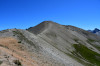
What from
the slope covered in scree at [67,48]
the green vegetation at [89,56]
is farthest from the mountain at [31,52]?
the green vegetation at [89,56]

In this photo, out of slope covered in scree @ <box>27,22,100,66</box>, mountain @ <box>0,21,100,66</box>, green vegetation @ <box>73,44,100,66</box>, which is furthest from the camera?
green vegetation @ <box>73,44,100,66</box>

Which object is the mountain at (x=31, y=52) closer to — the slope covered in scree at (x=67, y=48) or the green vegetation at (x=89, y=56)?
the slope covered in scree at (x=67, y=48)

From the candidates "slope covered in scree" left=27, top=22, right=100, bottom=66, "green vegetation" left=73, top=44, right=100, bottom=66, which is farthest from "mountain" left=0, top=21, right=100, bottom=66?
"green vegetation" left=73, top=44, right=100, bottom=66

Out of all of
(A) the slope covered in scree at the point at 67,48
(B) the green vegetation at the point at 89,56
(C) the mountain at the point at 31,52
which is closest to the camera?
(C) the mountain at the point at 31,52

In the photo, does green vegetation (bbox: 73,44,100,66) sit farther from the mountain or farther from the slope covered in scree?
the mountain

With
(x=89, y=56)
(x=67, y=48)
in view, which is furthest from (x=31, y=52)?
(x=89, y=56)

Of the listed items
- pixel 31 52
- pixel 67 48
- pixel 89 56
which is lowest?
pixel 31 52

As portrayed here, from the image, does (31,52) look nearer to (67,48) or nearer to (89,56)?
(67,48)

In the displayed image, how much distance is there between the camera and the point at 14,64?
17.7 m

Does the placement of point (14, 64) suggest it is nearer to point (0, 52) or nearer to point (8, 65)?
point (8, 65)

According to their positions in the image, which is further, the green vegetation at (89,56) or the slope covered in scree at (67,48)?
the green vegetation at (89,56)

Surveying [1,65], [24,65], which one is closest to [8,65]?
[1,65]

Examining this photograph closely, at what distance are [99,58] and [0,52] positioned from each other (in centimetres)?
7673

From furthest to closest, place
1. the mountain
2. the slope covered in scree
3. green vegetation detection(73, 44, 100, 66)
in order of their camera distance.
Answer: green vegetation detection(73, 44, 100, 66), the slope covered in scree, the mountain
